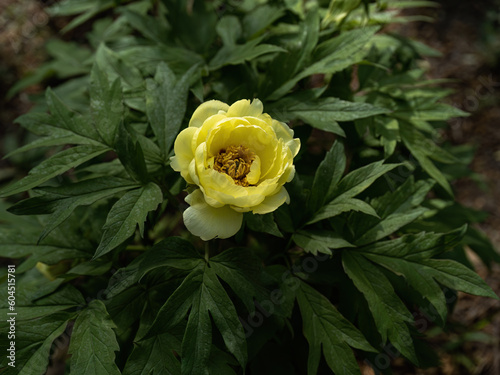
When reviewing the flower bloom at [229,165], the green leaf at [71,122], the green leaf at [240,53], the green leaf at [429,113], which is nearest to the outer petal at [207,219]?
the flower bloom at [229,165]

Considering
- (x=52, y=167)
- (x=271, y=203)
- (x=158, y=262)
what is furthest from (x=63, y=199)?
(x=271, y=203)

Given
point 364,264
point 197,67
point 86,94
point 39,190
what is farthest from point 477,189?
point 39,190

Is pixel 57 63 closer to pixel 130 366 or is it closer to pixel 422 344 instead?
pixel 130 366

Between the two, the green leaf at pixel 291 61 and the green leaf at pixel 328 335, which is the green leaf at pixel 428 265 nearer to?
the green leaf at pixel 328 335

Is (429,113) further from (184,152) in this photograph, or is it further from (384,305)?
(184,152)

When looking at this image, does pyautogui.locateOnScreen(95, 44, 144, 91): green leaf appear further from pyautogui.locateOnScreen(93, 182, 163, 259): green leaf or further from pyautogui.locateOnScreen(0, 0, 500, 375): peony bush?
pyautogui.locateOnScreen(93, 182, 163, 259): green leaf

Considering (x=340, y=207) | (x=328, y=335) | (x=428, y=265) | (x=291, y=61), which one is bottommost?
(x=328, y=335)

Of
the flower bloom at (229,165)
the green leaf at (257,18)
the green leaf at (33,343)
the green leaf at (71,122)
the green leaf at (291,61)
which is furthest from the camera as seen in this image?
the green leaf at (257,18)
